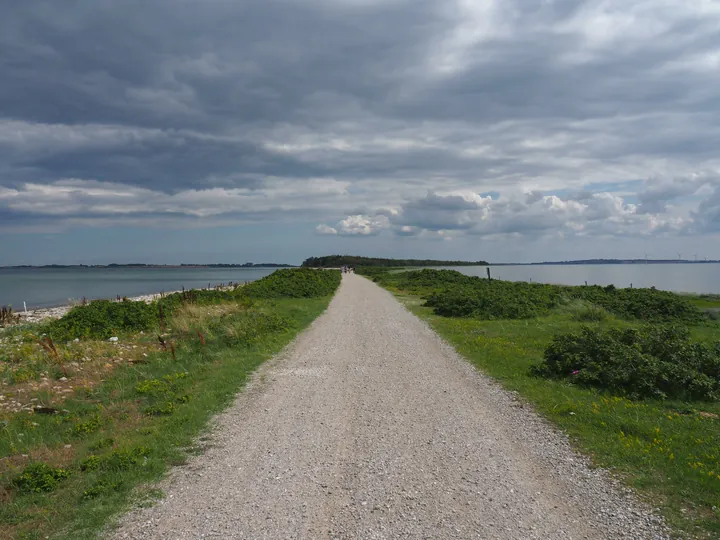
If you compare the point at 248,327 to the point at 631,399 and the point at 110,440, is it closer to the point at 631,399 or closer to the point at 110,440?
the point at 110,440

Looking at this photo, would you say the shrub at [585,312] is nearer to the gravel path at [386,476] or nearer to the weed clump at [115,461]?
the gravel path at [386,476]

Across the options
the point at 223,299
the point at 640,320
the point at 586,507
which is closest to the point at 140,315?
the point at 223,299

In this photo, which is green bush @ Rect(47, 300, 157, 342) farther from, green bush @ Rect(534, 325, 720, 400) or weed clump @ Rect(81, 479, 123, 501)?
green bush @ Rect(534, 325, 720, 400)

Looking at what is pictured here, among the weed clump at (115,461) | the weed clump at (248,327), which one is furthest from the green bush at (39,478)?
the weed clump at (248,327)

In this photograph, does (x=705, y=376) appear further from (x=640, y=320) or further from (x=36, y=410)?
(x=640, y=320)

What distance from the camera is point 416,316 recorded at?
24.2m

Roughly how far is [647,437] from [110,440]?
8.12 meters

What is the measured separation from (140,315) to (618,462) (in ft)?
59.1

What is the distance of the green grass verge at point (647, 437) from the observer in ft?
17.4

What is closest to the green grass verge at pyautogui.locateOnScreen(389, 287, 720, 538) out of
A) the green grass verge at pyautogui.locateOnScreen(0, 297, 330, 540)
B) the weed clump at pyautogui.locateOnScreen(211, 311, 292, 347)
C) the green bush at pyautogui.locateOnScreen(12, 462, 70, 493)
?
the green grass verge at pyautogui.locateOnScreen(0, 297, 330, 540)

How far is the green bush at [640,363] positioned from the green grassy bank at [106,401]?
7.63 m

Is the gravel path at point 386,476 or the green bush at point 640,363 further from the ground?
the green bush at point 640,363

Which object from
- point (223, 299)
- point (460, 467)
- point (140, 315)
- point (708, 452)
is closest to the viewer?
point (460, 467)

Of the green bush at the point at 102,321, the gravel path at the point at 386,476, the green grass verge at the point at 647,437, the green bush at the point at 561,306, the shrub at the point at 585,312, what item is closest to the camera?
the gravel path at the point at 386,476
